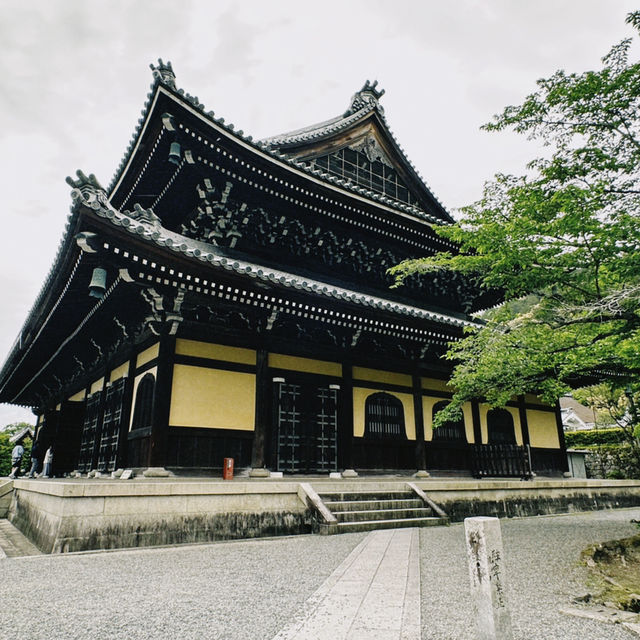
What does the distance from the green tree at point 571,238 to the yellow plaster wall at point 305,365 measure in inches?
184

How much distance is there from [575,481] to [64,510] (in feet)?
38.6

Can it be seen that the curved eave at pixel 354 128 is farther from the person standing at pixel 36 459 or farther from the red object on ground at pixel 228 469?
the person standing at pixel 36 459

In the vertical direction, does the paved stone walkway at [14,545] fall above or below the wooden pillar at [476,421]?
below

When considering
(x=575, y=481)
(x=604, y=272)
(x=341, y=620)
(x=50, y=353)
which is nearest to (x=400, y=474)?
(x=575, y=481)

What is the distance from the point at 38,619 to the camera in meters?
3.41

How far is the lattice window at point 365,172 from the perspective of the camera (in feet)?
46.3

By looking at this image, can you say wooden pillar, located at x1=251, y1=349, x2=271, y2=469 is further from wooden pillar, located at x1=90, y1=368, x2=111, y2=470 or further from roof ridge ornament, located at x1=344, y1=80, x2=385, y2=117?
roof ridge ornament, located at x1=344, y1=80, x2=385, y2=117

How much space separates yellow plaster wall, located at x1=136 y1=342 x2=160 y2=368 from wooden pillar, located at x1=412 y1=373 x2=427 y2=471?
21.9 ft

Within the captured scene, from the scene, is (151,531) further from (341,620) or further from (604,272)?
(604,272)

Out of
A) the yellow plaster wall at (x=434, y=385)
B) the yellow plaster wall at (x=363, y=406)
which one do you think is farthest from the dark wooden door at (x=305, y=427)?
the yellow plaster wall at (x=434, y=385)

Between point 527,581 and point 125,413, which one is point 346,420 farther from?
point 527,581

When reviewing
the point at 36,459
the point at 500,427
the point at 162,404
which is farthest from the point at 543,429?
the point at 36,459

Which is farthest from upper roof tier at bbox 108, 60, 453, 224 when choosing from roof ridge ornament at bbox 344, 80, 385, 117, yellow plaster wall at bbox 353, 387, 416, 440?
yellow plaster wall at bbox 353, 387, 416, 440

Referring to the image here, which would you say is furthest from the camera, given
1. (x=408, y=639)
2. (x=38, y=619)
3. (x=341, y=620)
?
(x=38, y=619)
